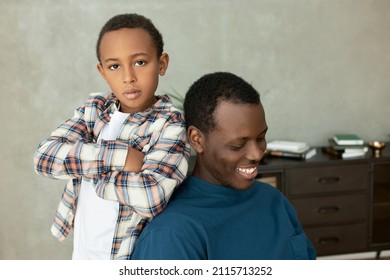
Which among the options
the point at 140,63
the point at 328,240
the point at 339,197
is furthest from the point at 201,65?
the point at 140,63

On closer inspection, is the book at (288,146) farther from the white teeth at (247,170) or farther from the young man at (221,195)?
the white teeth at (247,170)

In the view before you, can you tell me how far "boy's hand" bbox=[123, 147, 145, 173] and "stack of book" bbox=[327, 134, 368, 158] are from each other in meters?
2.27

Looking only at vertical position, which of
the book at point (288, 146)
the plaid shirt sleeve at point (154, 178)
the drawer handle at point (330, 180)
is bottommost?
the drawer handle at point (330, 180)

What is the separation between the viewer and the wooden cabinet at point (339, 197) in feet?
10.2

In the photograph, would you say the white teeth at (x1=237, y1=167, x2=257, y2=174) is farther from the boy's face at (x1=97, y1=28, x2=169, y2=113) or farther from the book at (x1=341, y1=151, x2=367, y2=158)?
the book at (x1=341, y1=151, x2=367, y2=158)

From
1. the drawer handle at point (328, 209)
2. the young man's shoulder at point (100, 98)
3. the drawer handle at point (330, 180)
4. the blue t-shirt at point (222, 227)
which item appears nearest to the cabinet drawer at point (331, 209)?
the drawer handle at point (328, 209)

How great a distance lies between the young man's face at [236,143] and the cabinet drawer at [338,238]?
2.19m

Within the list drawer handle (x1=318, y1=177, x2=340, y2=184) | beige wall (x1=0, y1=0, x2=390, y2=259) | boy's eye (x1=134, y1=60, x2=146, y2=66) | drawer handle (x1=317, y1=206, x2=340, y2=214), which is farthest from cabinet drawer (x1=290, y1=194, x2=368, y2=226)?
boy's eye (x1=134, y1=60, x2=146, y2=66)

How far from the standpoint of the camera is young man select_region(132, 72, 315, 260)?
3.55 feet

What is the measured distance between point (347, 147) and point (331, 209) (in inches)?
16.4

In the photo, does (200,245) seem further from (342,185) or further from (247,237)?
(342,185)
